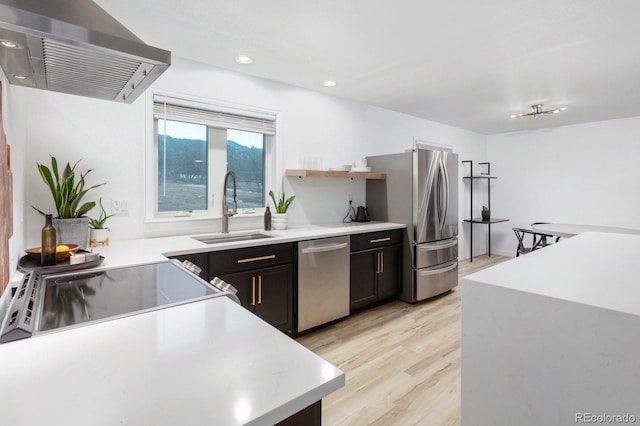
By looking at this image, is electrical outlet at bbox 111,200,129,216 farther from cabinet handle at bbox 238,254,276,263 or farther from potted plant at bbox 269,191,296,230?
potted plant at bbox 269,191,296,230

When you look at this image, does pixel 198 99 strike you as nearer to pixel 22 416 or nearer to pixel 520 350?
pixel 22 416

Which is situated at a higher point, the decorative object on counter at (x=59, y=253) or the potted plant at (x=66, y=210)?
the potted plant at (x=66, y=210)

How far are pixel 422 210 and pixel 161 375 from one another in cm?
336

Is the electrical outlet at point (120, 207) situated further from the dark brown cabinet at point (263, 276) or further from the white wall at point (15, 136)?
the dark brown cabinet at point (263, 276)

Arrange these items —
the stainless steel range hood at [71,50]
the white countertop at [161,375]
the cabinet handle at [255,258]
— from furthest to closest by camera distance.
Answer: the cabinet handle at [255,258] → the stainless steel range hood at [71,50] → the white countertop at [161,375]

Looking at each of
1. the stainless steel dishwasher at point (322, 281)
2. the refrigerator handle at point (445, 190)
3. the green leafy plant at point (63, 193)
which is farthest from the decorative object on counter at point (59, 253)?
the refrigerator handle at point (445, 190)

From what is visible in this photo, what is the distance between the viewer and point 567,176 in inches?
216

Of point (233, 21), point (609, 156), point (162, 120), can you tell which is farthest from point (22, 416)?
point (609, 156)

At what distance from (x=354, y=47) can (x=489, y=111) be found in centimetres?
288

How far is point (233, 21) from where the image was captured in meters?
2.10

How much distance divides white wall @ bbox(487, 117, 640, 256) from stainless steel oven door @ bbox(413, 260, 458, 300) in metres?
2.92

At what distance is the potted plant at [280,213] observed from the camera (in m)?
3.13

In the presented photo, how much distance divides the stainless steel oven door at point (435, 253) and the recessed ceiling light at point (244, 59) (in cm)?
252

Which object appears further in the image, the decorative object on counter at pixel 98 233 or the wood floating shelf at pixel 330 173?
the wood floating shelf at pixel 330 173
